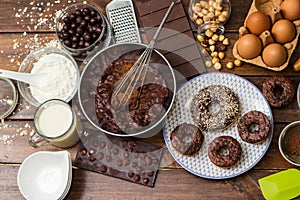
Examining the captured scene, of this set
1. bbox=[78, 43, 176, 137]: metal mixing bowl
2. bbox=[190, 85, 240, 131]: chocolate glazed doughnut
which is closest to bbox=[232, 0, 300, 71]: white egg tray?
bbox=[190, 85, 240, 131]: chocolate glazed doughnut

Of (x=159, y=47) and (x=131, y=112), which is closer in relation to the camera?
(x=131, y=112)

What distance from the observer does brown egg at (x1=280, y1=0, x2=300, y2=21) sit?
165 centimetres

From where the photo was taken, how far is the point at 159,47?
67.6 inches

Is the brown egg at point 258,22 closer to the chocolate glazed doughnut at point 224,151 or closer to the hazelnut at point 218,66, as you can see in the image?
the hazelnut at point 218,66

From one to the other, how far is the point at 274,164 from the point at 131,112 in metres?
0.50

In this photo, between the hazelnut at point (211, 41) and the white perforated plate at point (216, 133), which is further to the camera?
the hazelnut at point (211, 41)

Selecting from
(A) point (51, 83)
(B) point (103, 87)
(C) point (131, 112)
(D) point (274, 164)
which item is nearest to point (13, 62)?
(A) point (51, 83)

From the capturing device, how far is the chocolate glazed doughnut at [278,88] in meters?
1.63

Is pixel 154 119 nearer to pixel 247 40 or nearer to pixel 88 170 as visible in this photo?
pixel 88 170

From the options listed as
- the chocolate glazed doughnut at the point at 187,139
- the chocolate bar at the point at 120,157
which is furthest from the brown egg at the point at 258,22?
the chocolate bar at the point at 120,157

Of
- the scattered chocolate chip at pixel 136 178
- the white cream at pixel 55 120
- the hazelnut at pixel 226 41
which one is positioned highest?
the hazelnut at pixel 226 41

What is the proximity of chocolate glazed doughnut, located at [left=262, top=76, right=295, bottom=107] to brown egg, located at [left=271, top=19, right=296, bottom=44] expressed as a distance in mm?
128

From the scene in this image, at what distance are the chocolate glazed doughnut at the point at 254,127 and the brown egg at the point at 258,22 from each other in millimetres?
271

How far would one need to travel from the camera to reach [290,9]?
5.44 ft
